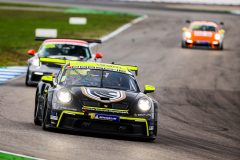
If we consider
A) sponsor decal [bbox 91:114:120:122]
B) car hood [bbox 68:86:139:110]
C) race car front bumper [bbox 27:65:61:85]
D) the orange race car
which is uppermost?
car hood [bbox 68:86:139:110]

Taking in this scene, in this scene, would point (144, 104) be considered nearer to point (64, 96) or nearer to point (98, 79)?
point (98, 79)

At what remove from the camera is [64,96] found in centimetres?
741

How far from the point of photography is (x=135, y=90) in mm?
8305

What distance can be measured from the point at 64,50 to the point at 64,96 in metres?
7.22

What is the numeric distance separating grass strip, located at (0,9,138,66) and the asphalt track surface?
3.90 m

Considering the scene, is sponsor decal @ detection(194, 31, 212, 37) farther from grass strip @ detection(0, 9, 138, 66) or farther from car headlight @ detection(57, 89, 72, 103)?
car headlight @ detection(57, 89, 72, 103)

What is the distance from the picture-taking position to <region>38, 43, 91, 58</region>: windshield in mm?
14344

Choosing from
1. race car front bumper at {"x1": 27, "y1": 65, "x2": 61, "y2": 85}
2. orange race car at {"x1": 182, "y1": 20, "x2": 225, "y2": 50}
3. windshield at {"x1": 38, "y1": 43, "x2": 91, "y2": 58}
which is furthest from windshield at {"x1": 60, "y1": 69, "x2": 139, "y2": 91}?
orange race car at {"x1": 182, "y1": 20, "x2": 225, "y2": 50}

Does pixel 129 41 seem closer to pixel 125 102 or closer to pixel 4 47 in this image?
pixel 4 47

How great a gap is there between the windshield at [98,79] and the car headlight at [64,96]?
568 mm

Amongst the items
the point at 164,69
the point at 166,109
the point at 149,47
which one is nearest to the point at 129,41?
the point at 149,47

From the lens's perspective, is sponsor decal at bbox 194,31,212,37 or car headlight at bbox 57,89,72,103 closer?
car headlight at bbox 57,89,72,103

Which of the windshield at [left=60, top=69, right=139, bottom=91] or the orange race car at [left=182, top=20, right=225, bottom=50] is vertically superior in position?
the windshield at [left=60, top=69, right=139, bottom=91]

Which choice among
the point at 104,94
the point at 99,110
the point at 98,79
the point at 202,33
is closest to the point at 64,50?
the point at 98,79
